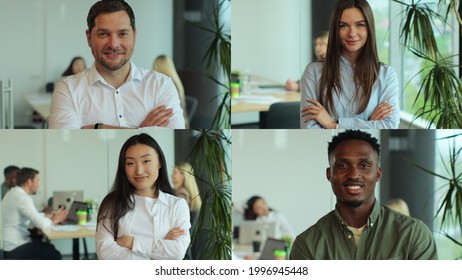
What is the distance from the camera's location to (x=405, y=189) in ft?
17.5

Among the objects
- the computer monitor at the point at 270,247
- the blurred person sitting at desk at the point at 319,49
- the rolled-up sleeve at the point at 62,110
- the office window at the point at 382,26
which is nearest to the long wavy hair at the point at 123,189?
the rolled-up sleeve at the point at 62,110

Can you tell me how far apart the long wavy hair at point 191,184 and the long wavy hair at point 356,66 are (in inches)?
33.0

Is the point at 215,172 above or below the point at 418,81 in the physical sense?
below

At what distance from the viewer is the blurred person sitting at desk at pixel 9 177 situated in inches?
209

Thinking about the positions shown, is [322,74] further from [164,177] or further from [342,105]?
[164,177]

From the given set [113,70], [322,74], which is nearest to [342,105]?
[322,74]

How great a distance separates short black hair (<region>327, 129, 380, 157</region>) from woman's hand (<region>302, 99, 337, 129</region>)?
0.07 metres

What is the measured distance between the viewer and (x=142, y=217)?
5.38m

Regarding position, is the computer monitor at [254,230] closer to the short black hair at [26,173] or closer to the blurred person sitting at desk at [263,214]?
the blurred person sitting at desk at [263,214]

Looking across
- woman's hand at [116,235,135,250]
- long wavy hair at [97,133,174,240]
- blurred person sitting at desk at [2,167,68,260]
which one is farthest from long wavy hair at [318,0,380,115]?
blurred person sitting at desk at [2,167,68,260]

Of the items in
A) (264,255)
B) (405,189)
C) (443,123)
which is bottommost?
(264,255)

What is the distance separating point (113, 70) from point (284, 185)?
1158 mm

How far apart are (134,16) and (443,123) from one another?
1833mm

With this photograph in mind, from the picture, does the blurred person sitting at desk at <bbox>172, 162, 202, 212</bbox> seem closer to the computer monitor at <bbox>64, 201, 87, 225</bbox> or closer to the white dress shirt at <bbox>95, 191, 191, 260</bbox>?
the white dress shirt at <bbox>95, 191, 191, 260</bbox>
